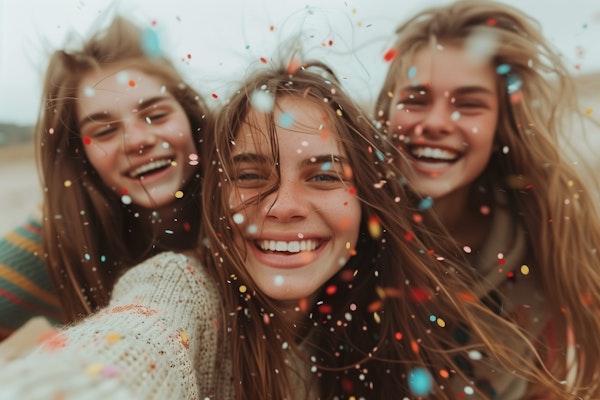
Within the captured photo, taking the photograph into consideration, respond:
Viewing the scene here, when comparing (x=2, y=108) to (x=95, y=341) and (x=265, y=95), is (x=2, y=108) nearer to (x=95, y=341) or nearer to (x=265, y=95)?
(x=265, y=95)

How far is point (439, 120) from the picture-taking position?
974mm

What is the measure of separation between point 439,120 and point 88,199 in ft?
2.16

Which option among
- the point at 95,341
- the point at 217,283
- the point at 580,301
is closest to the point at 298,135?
the point at 217,283

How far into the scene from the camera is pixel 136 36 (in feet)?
3.38

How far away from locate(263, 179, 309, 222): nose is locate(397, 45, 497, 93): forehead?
31 centimetres

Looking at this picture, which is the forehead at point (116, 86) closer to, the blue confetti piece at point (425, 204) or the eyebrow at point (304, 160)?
the eyebrow at point (304, 160)

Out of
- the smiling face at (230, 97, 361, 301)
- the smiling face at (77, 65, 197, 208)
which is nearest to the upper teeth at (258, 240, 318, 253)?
the smiling face at (230, 97, 361, 301)

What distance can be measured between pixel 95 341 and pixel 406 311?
1.81 ft

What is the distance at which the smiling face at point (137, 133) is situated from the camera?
0.96 m

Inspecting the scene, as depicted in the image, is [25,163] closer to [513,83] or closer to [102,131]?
[102,131]

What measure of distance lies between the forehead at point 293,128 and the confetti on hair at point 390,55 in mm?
212

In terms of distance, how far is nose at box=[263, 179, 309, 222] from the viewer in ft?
2.70

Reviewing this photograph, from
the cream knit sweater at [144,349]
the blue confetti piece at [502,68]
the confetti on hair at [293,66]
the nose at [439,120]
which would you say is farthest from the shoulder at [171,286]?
the blue confetti piece at [502,68]

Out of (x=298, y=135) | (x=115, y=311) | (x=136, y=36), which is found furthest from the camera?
(x=136, y=36)
